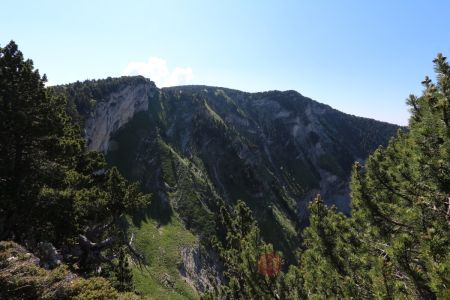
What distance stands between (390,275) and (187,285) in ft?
203

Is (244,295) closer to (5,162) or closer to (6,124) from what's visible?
(5,162)

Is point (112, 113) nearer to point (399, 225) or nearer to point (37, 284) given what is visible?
point (37, 284)

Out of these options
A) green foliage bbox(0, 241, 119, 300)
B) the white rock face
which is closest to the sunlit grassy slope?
the white rock face

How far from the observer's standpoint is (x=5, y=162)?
25.6 m

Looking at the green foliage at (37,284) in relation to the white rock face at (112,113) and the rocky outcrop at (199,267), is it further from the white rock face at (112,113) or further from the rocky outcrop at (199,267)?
the white rock face at (112,113)

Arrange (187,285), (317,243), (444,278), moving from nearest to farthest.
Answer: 1. (444,278)
2. (317,243)
3. (187,285)

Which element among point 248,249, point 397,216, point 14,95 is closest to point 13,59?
point 14,95

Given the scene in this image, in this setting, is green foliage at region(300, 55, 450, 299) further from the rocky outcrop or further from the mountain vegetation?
the rocky outcrop

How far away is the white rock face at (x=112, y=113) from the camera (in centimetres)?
9669

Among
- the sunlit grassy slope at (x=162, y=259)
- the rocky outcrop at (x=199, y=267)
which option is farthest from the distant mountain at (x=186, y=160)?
the rocky outcrop at (x=199, y=267)

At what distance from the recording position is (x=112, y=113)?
4432 inches

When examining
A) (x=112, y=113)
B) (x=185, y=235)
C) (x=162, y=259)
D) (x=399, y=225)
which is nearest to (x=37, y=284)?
(x=399, y=225)

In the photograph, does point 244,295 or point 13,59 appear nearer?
point 244,295

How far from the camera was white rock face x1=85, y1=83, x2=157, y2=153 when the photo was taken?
96688mm
